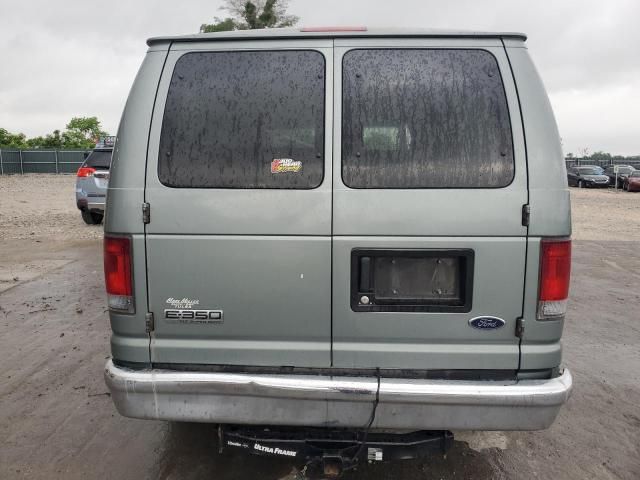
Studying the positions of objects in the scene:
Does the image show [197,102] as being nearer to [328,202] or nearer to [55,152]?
[328,202]

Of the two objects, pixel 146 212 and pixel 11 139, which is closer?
pixel 146 212

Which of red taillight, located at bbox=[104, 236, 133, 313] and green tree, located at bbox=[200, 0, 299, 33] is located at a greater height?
green tree, located at bbox=[200, 0, 299, 33]

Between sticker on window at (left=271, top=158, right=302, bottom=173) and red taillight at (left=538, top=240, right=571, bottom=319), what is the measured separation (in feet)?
3.84

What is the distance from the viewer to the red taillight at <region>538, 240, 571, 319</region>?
2449 mm

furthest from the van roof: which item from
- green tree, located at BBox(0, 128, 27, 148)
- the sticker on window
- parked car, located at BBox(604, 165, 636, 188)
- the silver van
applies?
green tree, located at BBox(0, 128, 27, 148)

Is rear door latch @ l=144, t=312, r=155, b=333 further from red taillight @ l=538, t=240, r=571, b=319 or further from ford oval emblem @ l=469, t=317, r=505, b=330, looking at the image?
red taillight @ l=538, t=240, r=571, b=319

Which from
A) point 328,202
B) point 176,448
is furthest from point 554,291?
point 176,448

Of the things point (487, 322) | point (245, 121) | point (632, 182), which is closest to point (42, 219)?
point (245, 121)

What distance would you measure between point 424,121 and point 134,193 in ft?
4.59

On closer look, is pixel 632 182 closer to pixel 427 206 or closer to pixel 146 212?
pixel 427 206

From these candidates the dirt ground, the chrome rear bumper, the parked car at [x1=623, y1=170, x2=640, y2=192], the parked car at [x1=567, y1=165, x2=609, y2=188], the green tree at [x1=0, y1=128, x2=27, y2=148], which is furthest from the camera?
the green tree at [x1=0, y1=128, x2=27, y2=148]

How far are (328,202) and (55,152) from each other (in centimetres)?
4454

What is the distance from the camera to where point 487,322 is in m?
2.52

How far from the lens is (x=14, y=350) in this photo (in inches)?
198
